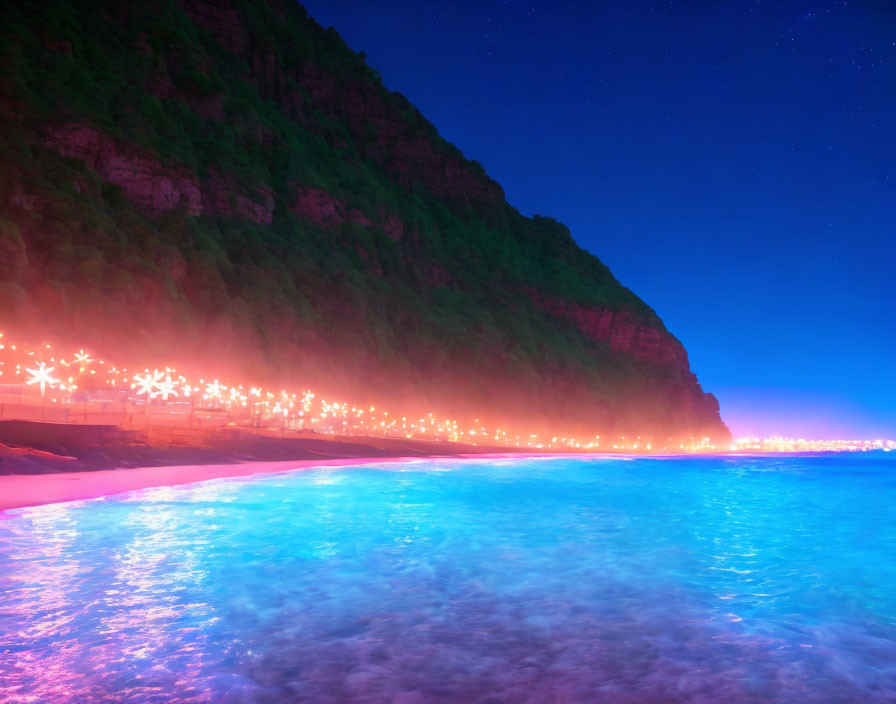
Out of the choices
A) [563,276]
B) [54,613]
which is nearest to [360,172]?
[563,276]

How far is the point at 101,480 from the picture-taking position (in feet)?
74.0

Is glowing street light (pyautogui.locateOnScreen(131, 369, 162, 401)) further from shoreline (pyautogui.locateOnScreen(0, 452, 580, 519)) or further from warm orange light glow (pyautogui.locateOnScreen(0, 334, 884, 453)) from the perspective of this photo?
shoreline (pyautogui.locateOnScreen(0, 452, 580, 519))

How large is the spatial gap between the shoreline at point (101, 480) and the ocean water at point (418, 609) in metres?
0.98

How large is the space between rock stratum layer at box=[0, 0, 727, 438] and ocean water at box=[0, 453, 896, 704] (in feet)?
125

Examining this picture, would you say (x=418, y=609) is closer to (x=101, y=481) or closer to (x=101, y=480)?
(x=101, y=481)

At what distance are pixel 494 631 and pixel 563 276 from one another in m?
134

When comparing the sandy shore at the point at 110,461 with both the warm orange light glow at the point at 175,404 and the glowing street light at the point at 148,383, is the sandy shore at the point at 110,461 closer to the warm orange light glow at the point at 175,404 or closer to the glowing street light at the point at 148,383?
the warm orange light glow at the point at 175,404

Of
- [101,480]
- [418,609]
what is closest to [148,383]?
[101,480]

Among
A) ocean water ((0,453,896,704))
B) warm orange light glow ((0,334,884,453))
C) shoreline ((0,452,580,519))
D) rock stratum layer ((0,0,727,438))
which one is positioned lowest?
ocean water ((0,453,896,704))

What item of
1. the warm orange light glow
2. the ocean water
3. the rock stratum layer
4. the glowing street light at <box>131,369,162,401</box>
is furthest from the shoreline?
the rock stratum layer

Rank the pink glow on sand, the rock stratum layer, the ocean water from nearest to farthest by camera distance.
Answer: the ocean water < the pink glow on sand < the rock stratum layer

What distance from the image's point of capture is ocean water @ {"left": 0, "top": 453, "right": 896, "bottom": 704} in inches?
267

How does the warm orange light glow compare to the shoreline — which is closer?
the shoreline

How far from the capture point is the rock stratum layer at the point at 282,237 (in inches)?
2089
